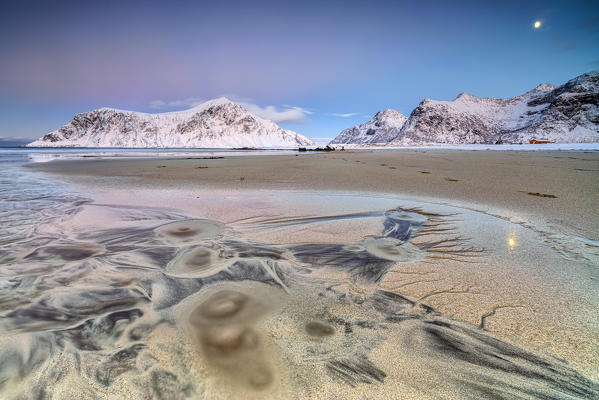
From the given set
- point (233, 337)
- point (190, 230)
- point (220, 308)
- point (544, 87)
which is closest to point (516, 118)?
point (544, 87)

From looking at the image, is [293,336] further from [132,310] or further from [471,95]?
[471,95]

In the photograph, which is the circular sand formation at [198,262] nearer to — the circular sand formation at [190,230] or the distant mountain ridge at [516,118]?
the circular sand formation at [190,230]

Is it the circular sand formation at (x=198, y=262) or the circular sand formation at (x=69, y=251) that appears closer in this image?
the circular sand formation at (x=198, y=262)

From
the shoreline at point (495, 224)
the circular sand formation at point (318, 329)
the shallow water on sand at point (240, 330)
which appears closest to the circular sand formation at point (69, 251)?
the shallow water on sand at point (240, 330)

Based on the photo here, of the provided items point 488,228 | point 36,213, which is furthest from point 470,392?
point 36,213

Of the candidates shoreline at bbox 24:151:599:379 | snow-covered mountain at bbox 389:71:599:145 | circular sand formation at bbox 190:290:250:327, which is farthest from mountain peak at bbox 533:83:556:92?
circular sand formation at bbox 190:290:250:327

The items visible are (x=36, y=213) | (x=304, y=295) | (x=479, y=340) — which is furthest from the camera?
(x=36, y=213)
